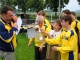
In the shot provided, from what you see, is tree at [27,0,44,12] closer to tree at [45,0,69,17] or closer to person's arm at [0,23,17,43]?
tree at [45,0,69,17]

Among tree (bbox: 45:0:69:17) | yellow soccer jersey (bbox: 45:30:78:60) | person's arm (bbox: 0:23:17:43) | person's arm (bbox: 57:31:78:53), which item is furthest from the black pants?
tree (bbox: 45:0:69:17)

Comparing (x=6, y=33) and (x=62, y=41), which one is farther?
(x=62, y=41)

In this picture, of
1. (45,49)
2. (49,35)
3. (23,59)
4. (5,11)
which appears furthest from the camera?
(23,59)

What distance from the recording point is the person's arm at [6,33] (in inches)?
193

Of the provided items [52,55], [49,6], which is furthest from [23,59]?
[49,6]

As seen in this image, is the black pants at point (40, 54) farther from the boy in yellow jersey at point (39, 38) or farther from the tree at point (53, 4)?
the tree at point (53, 4)

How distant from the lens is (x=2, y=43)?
510cm

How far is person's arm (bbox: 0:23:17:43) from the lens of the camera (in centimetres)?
491

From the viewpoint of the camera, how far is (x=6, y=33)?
16.1ft

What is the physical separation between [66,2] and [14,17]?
205 ft

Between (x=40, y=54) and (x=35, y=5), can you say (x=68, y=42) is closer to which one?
(x=40, y=54)

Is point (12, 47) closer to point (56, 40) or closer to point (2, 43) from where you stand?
point (2, 43)

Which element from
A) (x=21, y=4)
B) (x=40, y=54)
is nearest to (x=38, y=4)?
(x=21, y=4)

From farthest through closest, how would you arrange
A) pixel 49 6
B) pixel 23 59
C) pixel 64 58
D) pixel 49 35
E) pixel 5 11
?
pixel 49 6 < pixel 23 59 < pixel 49 35 < pixel 64 58 < pixel 5 11
